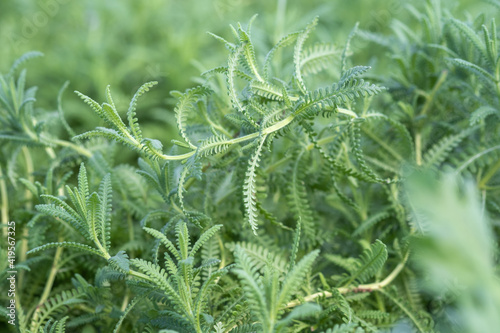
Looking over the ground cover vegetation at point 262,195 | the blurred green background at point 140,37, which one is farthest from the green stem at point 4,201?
the blurred green background at point 140,37

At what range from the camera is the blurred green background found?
4.72 feet

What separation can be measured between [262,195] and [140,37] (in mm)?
1115

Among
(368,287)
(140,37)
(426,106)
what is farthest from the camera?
(140,37)

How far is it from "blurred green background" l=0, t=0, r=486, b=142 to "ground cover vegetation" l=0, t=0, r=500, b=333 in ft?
1.28

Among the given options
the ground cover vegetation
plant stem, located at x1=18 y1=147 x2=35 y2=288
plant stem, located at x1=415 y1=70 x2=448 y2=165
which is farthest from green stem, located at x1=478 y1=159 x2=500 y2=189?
plant stem, located at x1=18 y1=147 x2=35 y2=288

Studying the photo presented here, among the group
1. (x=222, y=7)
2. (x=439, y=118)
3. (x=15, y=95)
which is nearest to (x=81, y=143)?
(x=15, y=95)

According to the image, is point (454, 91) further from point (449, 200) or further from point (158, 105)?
point (158, 105)

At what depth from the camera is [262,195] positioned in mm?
824

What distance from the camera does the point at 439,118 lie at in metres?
1.03

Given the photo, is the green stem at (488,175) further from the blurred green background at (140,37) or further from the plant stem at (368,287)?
the blurred green background at (140,37)

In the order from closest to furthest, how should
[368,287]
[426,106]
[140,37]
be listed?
[368,287] < [426,106] < [140,37]

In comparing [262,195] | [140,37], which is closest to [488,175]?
[262,195]

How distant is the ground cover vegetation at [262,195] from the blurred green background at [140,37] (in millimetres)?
391

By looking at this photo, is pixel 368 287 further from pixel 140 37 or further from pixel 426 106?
pixel 140 37
